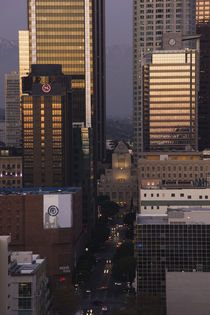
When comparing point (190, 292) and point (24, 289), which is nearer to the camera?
point (24, 289)

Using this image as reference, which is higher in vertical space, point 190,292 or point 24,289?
point 24,289

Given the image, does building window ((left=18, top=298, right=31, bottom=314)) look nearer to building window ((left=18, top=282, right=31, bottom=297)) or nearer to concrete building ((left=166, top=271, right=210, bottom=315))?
building window ((left=18, top=282, right=31, bottom=297))

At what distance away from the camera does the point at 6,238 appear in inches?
6516

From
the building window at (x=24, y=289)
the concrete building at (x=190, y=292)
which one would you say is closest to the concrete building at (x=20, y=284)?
the building window at (x=24, y=289)

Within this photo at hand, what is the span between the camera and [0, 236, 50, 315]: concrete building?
16612 centimetres

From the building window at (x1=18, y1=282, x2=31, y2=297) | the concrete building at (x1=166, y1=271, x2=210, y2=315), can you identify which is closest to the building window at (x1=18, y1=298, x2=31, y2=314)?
the building window at (x1=18, y1=282, x2=31, y2=297)

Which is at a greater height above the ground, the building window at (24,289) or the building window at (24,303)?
the building window at (24,289)

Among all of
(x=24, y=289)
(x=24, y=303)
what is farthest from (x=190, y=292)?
(x=24, y=289)

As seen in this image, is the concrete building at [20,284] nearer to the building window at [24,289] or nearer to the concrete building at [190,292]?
the building window at [24,289]

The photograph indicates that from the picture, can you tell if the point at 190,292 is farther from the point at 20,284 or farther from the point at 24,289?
the point at 20,284

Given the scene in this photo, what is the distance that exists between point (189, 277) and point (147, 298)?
14827mm

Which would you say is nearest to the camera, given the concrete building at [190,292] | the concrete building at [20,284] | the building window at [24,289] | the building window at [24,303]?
the concrete building at [20,284]

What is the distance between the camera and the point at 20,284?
173 m

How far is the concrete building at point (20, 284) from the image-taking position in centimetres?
16612
